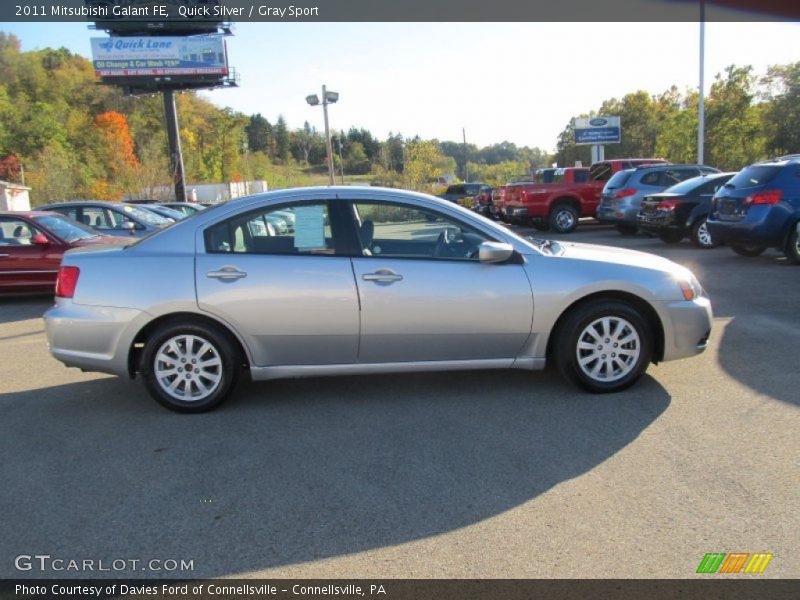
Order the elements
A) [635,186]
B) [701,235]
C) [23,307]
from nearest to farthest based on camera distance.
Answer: [23,307] → [701,235] → [635,186]

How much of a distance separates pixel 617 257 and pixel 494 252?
1105 millimetres

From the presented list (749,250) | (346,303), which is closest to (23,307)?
(346,303)

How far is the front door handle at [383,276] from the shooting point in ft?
14.6

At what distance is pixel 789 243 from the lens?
9.79 metres

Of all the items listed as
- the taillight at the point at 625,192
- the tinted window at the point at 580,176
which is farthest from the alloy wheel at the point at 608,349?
the tinted window at the point at 580,176

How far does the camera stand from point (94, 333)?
445 centimetres

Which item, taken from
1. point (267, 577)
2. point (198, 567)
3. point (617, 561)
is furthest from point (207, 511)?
point (617, 561)

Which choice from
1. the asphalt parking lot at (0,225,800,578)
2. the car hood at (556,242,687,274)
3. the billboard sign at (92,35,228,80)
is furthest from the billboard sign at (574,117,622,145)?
the car hood at (556,242,687,274)

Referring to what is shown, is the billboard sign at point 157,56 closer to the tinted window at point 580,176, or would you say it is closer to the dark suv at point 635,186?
the tinted window at point 580,176

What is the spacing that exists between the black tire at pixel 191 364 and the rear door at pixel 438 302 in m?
1.01

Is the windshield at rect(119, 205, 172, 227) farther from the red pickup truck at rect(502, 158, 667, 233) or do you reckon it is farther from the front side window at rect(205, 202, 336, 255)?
the red pickup truck at rect(502, 158, 667, 233)

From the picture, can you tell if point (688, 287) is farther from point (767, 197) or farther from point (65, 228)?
point (65, 228)

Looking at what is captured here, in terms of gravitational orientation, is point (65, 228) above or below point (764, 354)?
above

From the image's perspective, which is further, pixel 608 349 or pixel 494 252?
pixel 608 349
